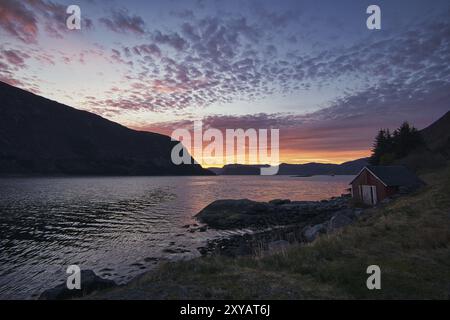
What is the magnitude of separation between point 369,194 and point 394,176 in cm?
484

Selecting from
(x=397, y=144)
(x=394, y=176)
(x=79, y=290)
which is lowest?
(x=79, y=290)

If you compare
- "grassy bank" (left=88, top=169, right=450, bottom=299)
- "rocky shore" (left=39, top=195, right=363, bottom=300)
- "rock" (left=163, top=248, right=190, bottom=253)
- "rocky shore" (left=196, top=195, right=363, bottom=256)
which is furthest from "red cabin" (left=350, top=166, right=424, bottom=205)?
"rock" (left=163, top=248, right=190, bottom=253)

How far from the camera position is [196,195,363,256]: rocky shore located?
89.6ft

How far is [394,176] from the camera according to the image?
43.2 meters

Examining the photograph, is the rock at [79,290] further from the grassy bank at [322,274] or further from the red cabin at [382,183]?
the red cabin at [382,183]

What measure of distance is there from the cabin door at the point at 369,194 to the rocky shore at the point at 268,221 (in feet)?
8.15

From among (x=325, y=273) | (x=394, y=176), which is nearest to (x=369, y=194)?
(x=394, y=176)

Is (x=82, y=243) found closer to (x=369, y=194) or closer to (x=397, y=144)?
(x=369, y=194)

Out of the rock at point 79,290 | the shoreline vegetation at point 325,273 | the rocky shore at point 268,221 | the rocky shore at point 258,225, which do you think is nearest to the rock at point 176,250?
the rocky shore at point 258,225

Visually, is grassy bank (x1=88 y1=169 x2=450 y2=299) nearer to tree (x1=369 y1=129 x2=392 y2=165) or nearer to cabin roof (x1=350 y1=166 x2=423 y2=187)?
cabin roof (x1=350 y1=166 x2=423 y2=187)

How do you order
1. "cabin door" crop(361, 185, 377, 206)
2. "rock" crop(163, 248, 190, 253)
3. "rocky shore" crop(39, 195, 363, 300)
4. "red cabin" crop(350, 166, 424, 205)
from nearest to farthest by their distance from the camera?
"rocky shore" crop(39, 195, 363, 300) → "rock" crop(163, 248, 190, 253) → "red cabin" crop(350, 166, 424, 205) → "cabin door" crop(361, 185, 377, 206)

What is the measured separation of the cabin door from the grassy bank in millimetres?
30956

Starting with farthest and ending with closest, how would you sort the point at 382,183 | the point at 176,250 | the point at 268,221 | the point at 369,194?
the point at 369,194, the point at 268,221, the point at 382,183, the point at 176,250
